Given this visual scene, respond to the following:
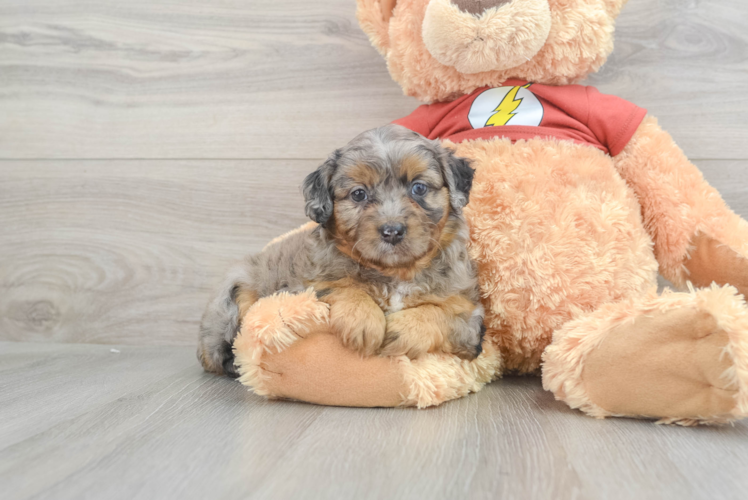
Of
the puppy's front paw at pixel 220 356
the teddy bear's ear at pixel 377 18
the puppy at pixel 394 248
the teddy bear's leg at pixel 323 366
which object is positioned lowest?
the puppy's front paw at pixel 220 356

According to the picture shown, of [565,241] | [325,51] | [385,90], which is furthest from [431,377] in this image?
[325,51]

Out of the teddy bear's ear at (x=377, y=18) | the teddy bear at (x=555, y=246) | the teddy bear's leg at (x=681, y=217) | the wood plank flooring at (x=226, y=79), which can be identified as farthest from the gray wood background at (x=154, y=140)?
the teddy bear's leg at (x=681, y=217)

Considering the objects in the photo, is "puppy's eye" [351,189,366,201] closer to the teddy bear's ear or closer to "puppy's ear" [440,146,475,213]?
"puppy's ear" [440,146,475,213]

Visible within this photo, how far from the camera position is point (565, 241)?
163cm

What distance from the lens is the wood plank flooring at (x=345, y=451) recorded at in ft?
3.38

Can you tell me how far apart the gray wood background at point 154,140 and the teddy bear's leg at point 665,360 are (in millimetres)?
1335

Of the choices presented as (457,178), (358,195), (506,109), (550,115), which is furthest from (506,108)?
(358,195)

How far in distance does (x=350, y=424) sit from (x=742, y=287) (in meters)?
1.22

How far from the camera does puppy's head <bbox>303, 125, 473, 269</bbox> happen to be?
147 cm

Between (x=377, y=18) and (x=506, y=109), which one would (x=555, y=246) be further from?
(x=377, y=18)

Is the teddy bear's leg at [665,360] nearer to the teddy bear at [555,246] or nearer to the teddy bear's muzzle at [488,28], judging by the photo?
the teddy bear at [555,246]

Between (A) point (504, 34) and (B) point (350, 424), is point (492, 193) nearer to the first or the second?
(A) point (504, 34)

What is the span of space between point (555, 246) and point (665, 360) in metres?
0.45

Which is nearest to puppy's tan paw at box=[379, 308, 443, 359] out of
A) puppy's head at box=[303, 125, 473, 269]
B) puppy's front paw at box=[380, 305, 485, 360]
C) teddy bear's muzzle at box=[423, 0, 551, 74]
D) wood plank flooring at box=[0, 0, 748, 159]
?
puppy's front paw at box=[380, 305, 485, 360]
